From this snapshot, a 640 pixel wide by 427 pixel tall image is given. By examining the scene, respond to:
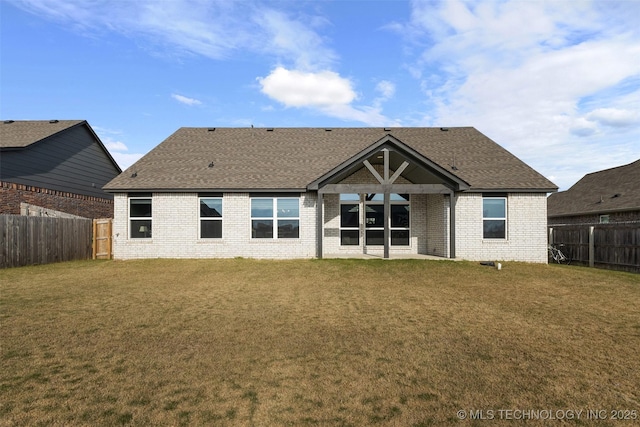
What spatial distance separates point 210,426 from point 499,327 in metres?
5.26

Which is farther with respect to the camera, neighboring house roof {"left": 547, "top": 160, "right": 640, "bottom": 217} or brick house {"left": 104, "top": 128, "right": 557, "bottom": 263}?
neighboring house roof {"left": 547, "top": 160, "right": 640, "bottom": 217}

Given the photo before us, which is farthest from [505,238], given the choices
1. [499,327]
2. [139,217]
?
[139,217]

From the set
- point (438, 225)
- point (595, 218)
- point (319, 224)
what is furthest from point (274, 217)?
point (595, 218)

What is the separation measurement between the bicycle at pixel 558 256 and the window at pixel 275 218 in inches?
491

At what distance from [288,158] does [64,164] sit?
1471cm

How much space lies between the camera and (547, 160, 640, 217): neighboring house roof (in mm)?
19844

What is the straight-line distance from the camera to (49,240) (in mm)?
15375

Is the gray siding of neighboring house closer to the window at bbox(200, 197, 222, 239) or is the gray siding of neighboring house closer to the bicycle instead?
the window at bbox(200, 197, 222, 239)

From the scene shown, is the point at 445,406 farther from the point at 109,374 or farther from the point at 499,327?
the point at 109,374

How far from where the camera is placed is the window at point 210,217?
1630cm

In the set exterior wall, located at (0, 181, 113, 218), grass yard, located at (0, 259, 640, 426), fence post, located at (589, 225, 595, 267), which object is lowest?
grass yard, located at (0, 259, 640, 426)

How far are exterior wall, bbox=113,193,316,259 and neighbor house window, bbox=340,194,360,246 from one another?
83.8 inches

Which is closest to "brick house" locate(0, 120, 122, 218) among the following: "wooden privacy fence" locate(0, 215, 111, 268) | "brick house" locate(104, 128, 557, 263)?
"wooden privacy fence" locate(0, 215, 111, 268)

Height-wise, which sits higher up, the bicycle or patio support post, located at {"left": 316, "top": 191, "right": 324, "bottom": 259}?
patio support post, located at {"left": 316, "top": 191, "right": 324, "bottom": 259}
